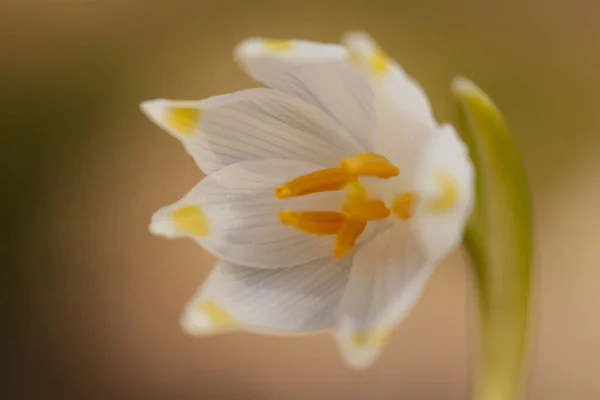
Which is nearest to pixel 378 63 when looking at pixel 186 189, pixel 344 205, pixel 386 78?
pixel 386 78

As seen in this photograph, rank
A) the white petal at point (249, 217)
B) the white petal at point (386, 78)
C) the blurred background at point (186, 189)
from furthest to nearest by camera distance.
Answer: the blurred background at point (186, 189)
the white petal at point (249, 217)
the white petal at point (386, 78)

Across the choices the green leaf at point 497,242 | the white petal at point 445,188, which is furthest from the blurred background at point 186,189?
the white petal at point 445,188

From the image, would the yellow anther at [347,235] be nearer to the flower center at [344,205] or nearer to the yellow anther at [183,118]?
the flower center at [344,205]

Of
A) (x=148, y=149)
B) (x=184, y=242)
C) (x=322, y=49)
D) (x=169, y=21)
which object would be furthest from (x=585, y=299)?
(x=322, y=49)

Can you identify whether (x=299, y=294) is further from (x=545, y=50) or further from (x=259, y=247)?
(x=545, y=50)

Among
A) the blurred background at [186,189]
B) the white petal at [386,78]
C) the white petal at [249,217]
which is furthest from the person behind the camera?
the blurred background at [186,189]

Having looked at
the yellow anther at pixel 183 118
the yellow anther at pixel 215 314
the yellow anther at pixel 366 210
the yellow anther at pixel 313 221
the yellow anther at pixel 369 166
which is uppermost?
the yellow anther at pixel 183 118
